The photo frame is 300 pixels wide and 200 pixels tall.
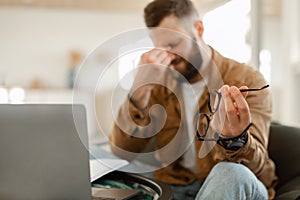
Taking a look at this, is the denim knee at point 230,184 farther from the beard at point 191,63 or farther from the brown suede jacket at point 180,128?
the beard at point 191,63

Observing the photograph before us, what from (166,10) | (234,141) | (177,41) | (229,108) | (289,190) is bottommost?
(289,190)

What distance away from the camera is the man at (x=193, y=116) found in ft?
3.06

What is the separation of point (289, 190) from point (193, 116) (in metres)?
0.40

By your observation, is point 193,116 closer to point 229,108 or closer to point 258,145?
point 258,145

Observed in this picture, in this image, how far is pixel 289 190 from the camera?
1.21 m

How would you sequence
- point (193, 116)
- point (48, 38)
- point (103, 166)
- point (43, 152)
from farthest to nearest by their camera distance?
point (48, 38), point (193, 116), point (103, 166), point (43, 152)

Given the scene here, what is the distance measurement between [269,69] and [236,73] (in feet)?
7.87

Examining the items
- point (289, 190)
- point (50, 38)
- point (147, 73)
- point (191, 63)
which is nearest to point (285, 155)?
point (289, 190)

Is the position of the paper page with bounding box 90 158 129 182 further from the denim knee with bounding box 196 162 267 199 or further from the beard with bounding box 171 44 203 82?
the beard with bounding box 171 44 203 82

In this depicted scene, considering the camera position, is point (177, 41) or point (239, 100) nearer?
point (239, 100)

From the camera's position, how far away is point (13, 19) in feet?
18.7

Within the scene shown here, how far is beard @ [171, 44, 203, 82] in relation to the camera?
48.8 inches

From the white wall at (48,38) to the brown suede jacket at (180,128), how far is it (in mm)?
4483

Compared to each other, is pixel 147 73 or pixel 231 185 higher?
pixel 147 73
